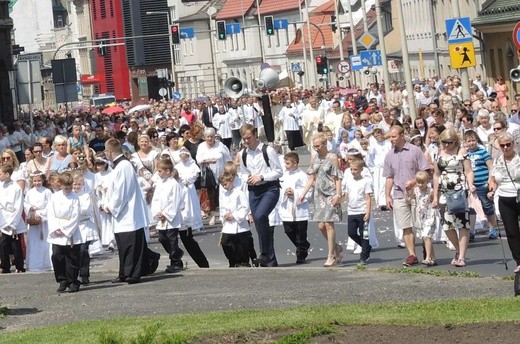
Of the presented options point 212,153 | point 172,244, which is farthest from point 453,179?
point 212,153

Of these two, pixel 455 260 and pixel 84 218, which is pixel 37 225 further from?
pixel 455 260

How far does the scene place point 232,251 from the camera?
70.9 feet

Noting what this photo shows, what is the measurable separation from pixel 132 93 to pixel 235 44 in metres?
16.7

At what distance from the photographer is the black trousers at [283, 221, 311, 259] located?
866 inches

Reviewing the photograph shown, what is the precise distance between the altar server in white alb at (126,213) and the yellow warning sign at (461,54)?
1489 centimetres

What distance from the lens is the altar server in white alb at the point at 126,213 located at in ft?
64.4

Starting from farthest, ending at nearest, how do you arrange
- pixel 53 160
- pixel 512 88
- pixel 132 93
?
pixel 132 93, pixel 512 88, pixel 53 160

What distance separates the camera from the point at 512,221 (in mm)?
17344

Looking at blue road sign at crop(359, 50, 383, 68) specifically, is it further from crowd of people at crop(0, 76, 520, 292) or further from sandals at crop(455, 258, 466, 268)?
sandals at crop(455, 258, 466, 268)

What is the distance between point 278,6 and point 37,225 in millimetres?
112768

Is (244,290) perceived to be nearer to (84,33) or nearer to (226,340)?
(226,340)

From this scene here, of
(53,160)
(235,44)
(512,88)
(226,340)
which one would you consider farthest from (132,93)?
(226,340)

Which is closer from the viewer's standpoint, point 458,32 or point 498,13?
point 458,32

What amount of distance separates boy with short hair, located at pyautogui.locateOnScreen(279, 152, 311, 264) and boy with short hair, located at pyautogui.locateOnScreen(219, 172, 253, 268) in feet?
2.61
